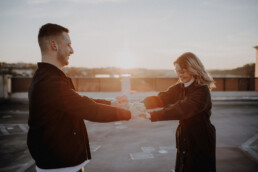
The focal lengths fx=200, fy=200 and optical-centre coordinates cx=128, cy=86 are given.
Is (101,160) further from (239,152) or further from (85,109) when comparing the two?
(239,152)

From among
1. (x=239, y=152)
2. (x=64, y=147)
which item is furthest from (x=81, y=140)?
(x=239, y=152)

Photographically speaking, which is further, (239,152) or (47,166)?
(239,152)

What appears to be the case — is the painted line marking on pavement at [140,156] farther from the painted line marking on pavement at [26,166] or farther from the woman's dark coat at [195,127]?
the woman's dark coat at [195,127]

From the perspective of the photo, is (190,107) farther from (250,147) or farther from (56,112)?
(250,147)

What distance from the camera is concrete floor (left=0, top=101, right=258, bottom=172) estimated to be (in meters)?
4.80

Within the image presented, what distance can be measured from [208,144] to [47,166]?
1949 millimetres

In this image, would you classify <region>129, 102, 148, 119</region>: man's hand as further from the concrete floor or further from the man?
the concrete floor

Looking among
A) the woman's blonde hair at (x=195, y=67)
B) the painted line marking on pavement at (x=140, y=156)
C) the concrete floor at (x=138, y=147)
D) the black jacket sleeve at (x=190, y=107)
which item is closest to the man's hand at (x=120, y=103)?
the black jacket sleeve at (x=190, y=107)

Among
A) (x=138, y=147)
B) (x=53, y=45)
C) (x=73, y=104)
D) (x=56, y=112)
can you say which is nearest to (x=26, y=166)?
(x=138, y=147)

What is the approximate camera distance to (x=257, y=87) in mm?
23516

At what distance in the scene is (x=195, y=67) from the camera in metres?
2.72

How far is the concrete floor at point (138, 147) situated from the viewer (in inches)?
189

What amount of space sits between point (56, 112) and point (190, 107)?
5.12ft

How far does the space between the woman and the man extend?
86 centimetres
